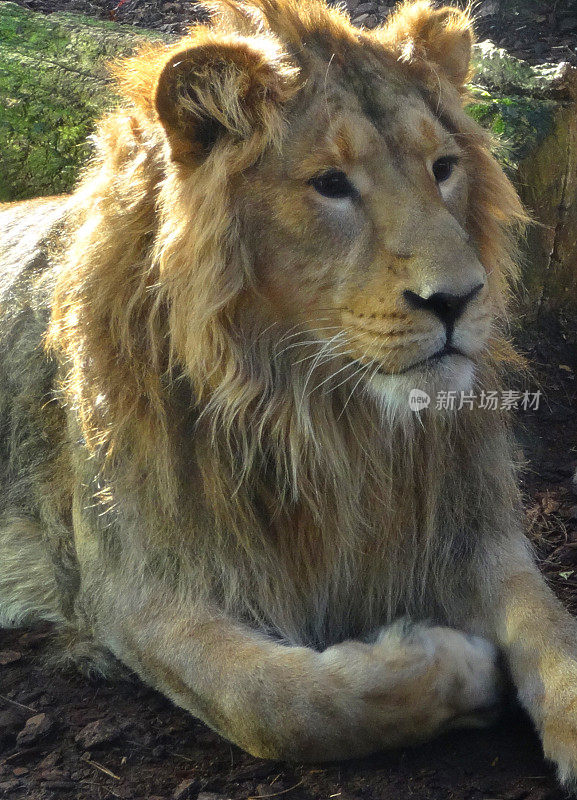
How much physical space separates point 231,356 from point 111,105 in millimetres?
3178

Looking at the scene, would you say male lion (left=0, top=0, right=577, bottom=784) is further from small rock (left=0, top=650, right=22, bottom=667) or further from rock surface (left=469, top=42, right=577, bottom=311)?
rock surface (left=469, top=42, right=577, bottom=311)

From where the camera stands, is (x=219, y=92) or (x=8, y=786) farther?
(x=8, y=786)

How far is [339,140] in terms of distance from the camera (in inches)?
97.1

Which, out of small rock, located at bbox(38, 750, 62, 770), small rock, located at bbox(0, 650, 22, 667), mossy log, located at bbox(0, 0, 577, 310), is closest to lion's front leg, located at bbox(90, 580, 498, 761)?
small rock, located at bbox(38, 750, 62, 770)

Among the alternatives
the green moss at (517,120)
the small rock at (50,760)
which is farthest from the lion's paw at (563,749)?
the green moss at (517,120)

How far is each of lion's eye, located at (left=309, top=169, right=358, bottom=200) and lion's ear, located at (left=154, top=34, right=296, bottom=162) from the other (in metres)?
0.16

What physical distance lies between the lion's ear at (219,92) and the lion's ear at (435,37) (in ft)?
1.52

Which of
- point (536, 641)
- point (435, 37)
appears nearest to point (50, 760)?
point (536, 641)

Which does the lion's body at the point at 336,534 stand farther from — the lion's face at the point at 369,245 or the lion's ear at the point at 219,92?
the lion's ear at the point at 219,92

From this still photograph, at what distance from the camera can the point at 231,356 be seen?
254 cm

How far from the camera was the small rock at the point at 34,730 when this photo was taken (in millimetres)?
2797

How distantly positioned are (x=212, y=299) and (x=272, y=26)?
2.38ft

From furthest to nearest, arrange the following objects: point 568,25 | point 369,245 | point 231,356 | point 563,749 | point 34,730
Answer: point 568,25 < point 34,730 < point 231,356 < point 369,245 < point 563,749

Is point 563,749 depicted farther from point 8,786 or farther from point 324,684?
point 8,786
